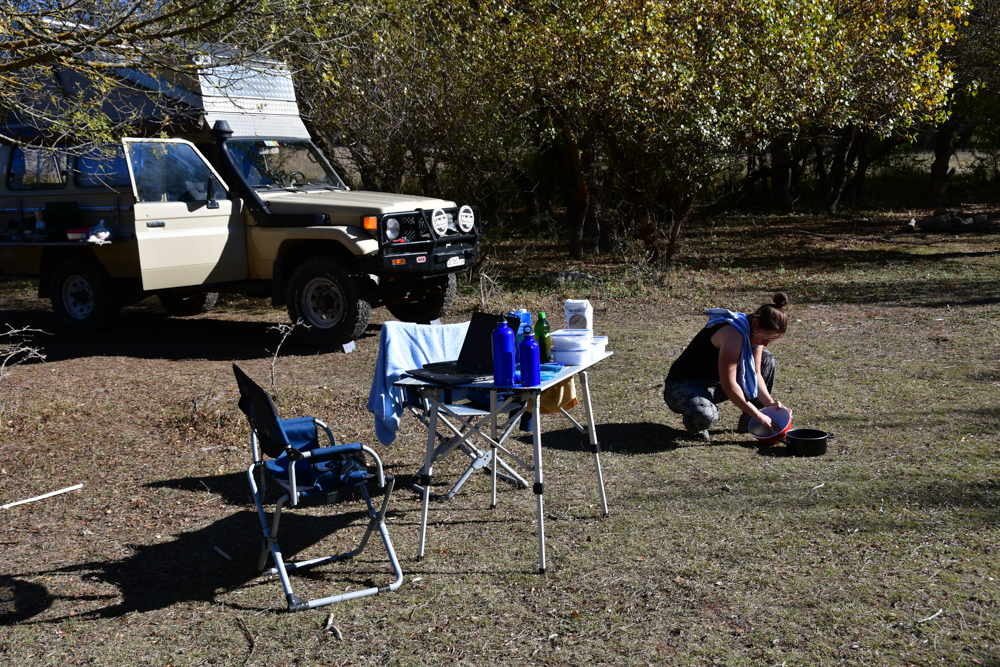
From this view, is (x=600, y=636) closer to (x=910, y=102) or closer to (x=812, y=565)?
(x=812, y=565)

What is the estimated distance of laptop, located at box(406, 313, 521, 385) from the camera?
15.2ft

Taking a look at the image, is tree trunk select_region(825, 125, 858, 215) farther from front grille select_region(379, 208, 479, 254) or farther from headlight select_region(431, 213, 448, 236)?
front grille select_region(379, 208, 479, 254)

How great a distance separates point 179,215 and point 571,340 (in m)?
5.73

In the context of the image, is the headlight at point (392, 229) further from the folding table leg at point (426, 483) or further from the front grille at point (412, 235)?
the folding table leg at point (426, 483)

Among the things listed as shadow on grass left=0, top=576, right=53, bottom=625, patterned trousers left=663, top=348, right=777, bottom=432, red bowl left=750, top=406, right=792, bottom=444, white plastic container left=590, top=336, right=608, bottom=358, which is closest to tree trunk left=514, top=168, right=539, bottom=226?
patterned trousers left=663, top=348, right=777, bottom=432

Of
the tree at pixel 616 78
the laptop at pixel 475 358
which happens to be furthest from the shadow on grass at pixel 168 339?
the laptop at pixel 475 358

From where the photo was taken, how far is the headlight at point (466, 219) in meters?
9.99

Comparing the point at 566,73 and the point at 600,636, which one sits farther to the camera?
the point at 566,73

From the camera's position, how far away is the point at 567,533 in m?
4.72

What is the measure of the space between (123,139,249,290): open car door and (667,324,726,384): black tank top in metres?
5.22

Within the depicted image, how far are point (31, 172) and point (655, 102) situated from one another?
750 cm

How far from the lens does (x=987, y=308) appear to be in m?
10.9

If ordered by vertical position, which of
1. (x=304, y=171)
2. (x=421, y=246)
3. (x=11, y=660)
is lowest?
(x=11, y=660)

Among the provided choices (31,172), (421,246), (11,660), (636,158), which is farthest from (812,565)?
(636,158)
